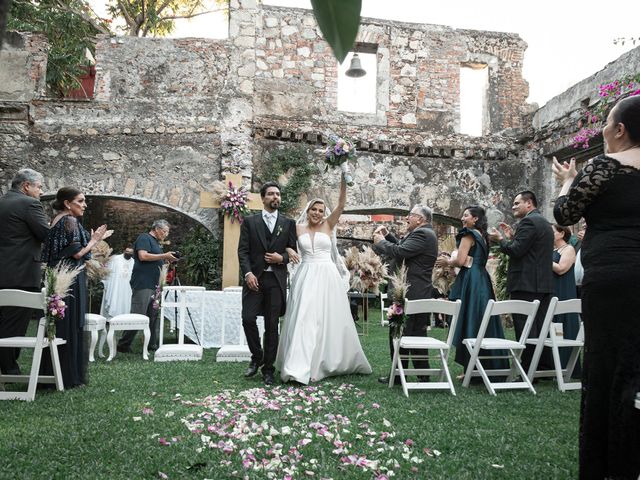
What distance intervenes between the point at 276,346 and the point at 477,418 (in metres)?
2.13

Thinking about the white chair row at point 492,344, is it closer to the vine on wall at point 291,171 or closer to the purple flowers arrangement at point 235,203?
the purple flowers arrangement at point 235,203

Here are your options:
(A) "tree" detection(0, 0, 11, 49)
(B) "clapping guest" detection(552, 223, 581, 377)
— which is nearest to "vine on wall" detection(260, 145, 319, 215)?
(B) "clapping guest" detection(552, 223, 581, 377)

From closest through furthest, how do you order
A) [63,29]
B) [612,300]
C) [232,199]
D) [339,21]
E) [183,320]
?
[339,21]
[612,300]
[183,320]
[232,199]
[63,29]

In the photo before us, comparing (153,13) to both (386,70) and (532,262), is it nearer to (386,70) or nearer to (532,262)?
(386,70)

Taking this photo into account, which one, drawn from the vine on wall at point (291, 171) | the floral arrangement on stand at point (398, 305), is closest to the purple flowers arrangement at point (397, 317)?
the floral arrangement on stand at point (398, 305)

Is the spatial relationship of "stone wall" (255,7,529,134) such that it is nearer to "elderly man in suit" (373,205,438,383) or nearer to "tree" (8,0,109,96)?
"tree" (8,0,109,96)

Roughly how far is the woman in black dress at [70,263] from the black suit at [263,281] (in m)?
1.36

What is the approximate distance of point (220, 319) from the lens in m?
8.03

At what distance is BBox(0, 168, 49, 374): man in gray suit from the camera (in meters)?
→ 5.05

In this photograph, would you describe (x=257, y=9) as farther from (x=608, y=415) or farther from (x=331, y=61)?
(x=608, y=415)

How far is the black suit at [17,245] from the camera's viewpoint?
16.6 feet

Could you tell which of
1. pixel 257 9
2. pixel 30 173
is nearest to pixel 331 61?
pixel 257 9

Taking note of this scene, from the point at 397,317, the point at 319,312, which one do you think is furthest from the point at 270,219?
the point at 397,317

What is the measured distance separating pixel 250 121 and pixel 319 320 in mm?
6774
